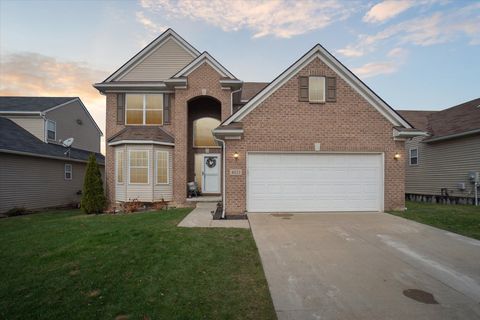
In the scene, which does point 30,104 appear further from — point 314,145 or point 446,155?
point 446,155

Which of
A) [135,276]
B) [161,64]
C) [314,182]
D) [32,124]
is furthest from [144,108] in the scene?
[135,276]

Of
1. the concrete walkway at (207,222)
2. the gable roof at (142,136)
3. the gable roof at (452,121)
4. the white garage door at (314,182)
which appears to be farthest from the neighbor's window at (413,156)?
the gable roof at (142,136)

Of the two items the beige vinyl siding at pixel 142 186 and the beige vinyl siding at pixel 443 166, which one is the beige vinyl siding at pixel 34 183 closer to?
the beige vinyl siding at pixel 142 186

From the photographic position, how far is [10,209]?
13688mm

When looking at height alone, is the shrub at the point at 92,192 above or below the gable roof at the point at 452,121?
below

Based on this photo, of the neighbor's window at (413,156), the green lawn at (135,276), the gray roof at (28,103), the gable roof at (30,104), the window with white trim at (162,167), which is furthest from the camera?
the gray roof at (28,103)

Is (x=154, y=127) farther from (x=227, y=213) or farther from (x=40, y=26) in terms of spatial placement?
(x=40, y=26)

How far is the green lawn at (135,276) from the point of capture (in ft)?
11.7

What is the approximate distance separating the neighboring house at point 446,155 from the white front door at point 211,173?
42.6 feet

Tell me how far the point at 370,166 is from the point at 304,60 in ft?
17.1

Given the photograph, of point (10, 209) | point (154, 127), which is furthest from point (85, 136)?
point (154, 127)

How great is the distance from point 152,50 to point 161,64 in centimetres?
93

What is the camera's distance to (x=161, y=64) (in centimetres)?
1476

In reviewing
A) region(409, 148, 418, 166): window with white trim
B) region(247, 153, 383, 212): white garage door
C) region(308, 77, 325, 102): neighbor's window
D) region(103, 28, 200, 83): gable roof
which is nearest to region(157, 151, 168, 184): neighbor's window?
region(103, 28, 200, 83): gable roof
